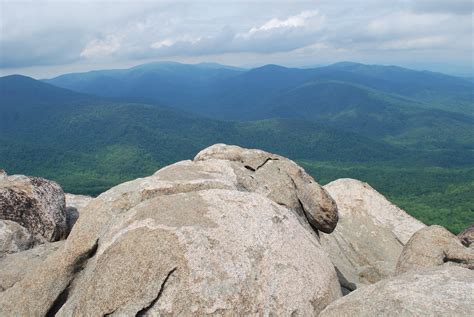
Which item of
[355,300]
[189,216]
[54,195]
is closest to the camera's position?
[355,300]

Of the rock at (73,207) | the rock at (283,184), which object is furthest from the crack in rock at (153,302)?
the rock at (73,207)

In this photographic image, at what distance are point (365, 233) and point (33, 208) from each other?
68.7ft

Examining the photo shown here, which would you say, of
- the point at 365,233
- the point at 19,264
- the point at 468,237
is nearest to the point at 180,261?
the point at 19,264

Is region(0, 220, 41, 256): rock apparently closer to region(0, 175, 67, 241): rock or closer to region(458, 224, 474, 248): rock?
region(0, 175, 67, 241): rock

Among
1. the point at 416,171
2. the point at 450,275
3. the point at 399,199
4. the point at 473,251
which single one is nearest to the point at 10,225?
the point at 450,275

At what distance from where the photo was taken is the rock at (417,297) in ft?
31.0

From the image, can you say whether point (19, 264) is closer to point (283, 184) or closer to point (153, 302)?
point (153, 302)

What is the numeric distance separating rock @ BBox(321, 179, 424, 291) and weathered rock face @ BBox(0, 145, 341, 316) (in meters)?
10.6

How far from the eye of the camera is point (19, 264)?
17.0m

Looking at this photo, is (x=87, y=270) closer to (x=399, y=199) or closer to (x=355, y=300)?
(x=355, y=300)

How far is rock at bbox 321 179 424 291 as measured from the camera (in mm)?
24266

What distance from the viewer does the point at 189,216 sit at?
12883mm

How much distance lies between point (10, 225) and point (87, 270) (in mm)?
9042

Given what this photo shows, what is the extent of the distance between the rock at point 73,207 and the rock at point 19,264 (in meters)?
6.04
